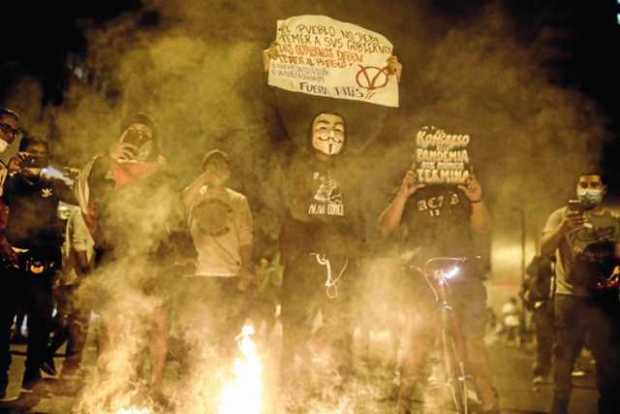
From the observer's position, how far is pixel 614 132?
972 centimetres

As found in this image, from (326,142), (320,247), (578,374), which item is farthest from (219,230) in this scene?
(578,374)

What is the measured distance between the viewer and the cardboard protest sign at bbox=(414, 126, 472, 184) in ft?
16.2

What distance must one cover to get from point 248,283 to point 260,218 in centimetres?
445

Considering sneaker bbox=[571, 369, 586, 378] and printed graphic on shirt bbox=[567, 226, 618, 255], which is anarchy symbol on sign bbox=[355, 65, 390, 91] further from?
sneaker bbox=[571, 369, 586, 378]

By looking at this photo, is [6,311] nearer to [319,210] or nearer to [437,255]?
[319,210]

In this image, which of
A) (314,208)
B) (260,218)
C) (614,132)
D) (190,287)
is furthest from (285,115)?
(614,132)

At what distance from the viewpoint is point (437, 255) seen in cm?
486

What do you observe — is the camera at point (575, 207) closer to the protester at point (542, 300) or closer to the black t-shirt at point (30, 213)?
the protester at point (542, 300)

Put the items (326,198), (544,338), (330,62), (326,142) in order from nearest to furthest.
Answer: (326,198) → (326,142) → (330,62) → (544,338)

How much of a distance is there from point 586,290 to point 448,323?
1.28m

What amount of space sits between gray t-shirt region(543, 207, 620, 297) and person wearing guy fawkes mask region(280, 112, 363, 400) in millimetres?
1878

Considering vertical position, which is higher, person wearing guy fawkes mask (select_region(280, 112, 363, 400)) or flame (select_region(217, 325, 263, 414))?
person wearing guy fawkes mask (select_region(280, 112, 363, 400))

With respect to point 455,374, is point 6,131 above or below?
above

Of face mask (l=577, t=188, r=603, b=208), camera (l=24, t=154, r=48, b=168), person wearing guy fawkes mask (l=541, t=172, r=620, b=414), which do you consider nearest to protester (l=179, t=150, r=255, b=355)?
camera (l=24, t=154, r=48, b=168)
